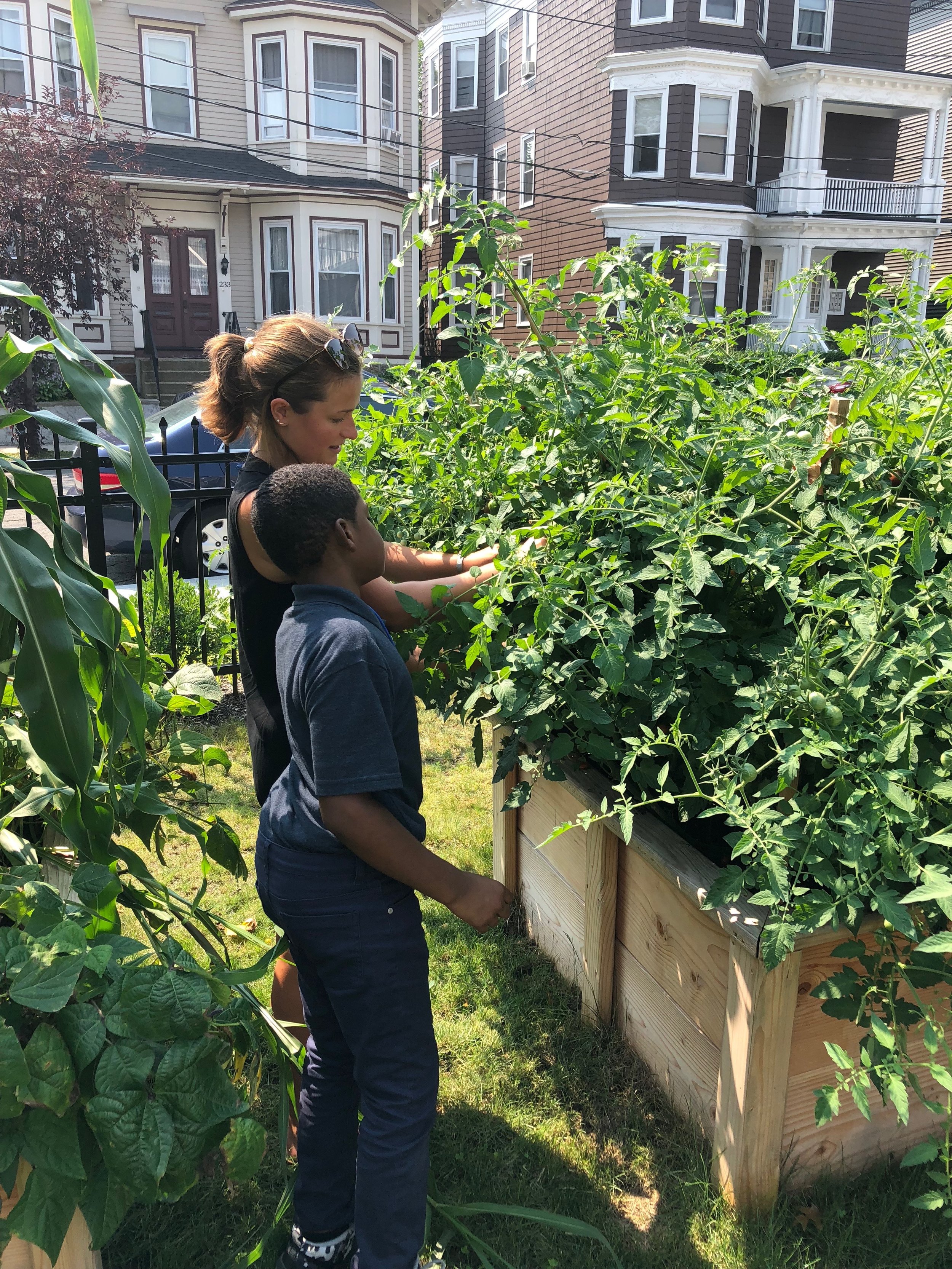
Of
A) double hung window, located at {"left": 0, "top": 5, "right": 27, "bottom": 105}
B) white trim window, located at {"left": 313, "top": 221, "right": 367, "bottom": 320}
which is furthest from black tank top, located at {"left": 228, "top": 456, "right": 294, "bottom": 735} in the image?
double hung window, located at {"left": 0, "top": 5, "right": 27, "bottom": 105}

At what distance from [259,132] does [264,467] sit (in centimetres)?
2221

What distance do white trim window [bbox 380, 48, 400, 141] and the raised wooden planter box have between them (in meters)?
22.4

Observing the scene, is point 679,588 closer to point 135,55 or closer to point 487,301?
point 487,301

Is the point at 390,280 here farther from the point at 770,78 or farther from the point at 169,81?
the point at 770,78

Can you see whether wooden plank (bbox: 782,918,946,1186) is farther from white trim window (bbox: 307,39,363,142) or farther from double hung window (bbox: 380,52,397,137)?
double hung window (bbox: 380,52,397,137)

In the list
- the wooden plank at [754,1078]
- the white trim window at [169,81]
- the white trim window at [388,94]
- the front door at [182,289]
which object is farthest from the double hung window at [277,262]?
the wooden plank at [754,1078]

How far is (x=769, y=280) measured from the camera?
24656mm

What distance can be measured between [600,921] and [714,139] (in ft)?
76.6

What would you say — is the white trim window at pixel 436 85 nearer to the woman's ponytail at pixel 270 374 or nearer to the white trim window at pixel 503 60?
the white trim window at pixel 503 60

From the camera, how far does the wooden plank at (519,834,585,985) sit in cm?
292

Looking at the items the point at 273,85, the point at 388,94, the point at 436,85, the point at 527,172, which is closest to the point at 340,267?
the point at 273,85

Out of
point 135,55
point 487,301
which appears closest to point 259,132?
point 135,55

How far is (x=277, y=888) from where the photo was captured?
6.50ft

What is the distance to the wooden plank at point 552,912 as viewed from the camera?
2.92 m
